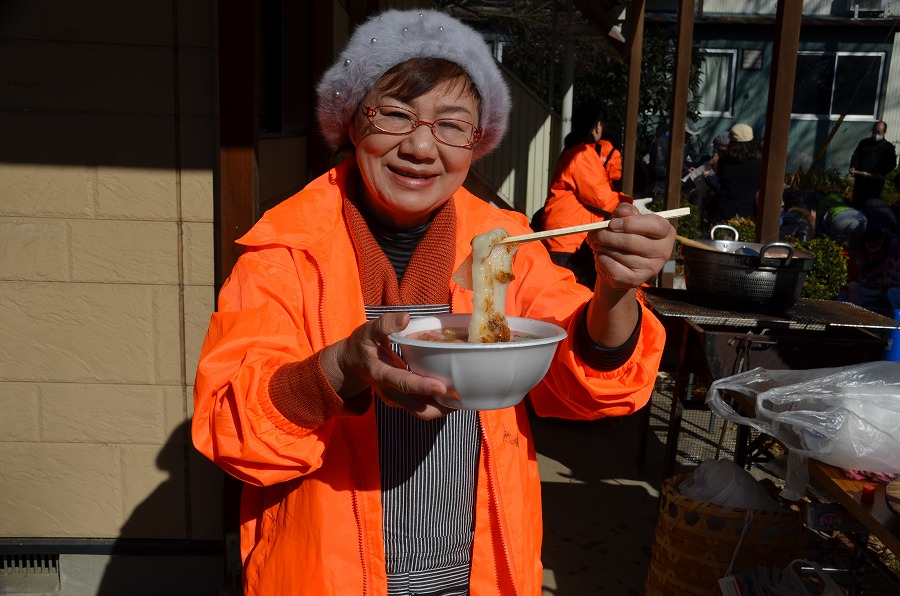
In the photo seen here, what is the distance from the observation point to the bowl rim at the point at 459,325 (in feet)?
4.27

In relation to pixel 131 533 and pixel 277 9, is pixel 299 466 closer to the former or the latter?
pixel 131 533

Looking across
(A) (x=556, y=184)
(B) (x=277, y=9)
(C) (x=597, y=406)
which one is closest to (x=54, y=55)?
(B) (x=277, y=9)

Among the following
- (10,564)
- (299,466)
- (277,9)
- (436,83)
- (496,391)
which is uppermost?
(277,9)

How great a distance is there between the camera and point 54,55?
9.77ft

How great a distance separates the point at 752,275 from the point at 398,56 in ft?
8.74

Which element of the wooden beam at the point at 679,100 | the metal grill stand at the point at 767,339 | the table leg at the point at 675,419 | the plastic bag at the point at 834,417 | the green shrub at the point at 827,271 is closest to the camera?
the plastic bag at the point at 834,417

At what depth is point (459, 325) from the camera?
1636 millimetres

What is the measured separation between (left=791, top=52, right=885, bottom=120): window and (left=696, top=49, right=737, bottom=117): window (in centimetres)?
158

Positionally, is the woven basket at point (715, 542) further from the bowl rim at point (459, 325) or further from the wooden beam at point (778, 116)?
the wooden beam at point (778, 116)

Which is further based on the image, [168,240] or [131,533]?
[131,533]

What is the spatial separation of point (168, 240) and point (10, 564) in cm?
156

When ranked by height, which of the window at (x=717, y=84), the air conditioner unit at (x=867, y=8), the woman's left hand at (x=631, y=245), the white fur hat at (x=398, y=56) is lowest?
the woman's left hand at (x=631, y=245)

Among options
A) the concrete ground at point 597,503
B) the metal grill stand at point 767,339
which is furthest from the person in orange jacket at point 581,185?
the metal grill stand at point 767,339

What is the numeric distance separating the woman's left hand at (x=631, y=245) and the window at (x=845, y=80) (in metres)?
21.5
